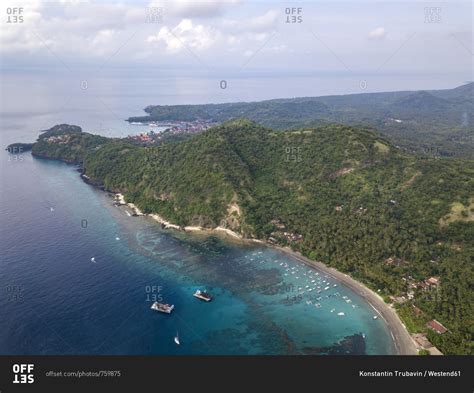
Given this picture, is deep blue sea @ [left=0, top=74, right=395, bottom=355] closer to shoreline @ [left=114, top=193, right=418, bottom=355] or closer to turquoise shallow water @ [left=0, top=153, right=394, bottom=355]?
turquoise shallow water @ [left=0, top=153, right=394, bottom=355]

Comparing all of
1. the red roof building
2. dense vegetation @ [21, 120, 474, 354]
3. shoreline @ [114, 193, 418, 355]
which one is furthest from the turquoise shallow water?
dense vegetation @ [21, 120, 474, 354]

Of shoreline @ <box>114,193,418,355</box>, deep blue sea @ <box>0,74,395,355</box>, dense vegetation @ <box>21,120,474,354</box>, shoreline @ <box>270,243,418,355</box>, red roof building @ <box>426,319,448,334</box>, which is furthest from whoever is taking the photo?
dense vegetation @ <box>21,120,474,354</box>

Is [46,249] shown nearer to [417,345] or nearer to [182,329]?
[182,329]

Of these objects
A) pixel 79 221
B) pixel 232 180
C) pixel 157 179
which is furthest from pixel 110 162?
pixel 232 180

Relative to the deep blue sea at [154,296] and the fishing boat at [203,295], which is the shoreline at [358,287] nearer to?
the deep blue sea at [154,296]

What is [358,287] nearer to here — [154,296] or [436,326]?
[436,326]

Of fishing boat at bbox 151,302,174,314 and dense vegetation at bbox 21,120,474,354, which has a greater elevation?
dense vegetation at bbox 21,120,474,354

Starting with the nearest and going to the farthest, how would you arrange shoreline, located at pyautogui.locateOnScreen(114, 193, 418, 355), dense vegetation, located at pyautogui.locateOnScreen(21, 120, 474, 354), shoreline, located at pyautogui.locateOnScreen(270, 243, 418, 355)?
1. shoreline, located at pyautogui.locateOnScreen(270, 243, 418, 355)
2. shoreline, located at pyautogui.locateOnScreen(114, 193, 418, 355)
3. dense vegetation, located at pyautogui.locateOnScreen(21, 120, 474, 354)
